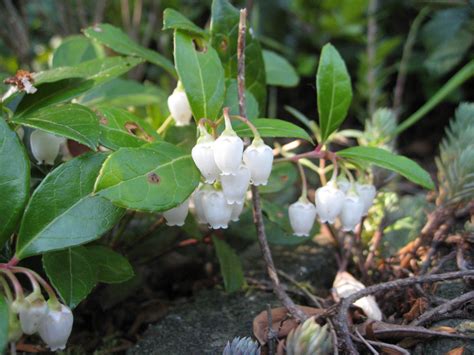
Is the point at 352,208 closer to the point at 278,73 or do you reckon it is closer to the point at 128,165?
the point at 128,165

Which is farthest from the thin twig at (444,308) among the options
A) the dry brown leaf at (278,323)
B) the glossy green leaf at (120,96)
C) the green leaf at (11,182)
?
the glossy green leaf at (120,96)

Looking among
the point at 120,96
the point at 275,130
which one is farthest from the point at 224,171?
the point at 120,96

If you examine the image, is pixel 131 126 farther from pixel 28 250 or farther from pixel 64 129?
pixel 28 250

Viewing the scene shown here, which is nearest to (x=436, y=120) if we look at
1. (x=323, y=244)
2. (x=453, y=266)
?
(x=323, y=244)

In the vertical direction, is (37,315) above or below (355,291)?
above

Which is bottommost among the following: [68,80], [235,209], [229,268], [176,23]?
[229,268]

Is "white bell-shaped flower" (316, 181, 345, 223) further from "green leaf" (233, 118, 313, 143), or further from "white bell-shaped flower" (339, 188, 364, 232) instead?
"green leaf" (233, 118, 313, 143)

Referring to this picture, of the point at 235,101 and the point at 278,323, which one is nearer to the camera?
the point at 278,323
